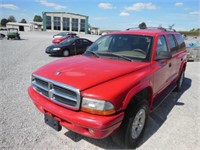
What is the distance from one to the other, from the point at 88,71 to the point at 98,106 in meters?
0.70

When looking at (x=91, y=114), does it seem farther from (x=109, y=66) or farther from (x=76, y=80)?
(x=109, y=66)

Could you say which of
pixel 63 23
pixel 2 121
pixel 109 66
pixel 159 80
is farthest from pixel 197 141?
pixel 63 23

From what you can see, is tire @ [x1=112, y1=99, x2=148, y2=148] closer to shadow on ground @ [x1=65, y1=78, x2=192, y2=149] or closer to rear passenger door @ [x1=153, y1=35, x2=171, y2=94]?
shadow on ground @ [x1=65, y1=78, x2=192, y2=149]

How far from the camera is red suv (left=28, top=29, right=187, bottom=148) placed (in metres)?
2.36

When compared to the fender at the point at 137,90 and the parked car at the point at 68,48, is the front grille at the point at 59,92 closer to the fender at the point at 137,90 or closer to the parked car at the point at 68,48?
the fender at the point at 137,90

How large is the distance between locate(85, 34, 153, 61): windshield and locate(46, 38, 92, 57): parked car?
907cm

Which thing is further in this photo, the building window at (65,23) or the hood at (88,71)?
the building window at (65,23)

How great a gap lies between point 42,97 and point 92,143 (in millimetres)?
1136

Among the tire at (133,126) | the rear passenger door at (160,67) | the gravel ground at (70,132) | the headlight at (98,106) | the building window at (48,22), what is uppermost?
the building window at (48,22)

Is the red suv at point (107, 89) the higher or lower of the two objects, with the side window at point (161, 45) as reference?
lower

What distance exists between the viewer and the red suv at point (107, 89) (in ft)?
7.74

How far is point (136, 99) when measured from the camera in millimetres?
2916

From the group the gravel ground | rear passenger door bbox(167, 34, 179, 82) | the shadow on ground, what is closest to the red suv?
the shadow on ground

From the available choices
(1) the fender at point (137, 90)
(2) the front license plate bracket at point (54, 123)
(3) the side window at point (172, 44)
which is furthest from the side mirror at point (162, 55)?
(2) the front license plate bracket at point (54, 123)
